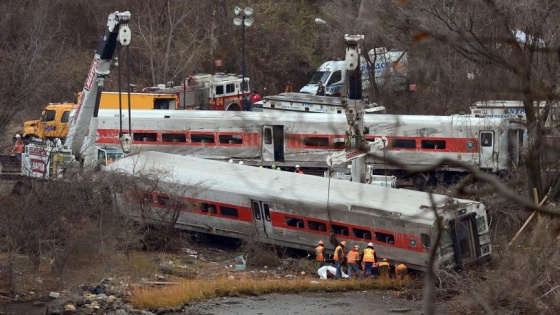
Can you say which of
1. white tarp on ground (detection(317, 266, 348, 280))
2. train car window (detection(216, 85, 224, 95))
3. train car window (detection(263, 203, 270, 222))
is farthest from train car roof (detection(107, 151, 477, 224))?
train car window (detection(216, 85, 224, 95))

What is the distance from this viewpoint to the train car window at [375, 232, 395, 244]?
22.8 meters

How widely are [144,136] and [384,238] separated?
40.1ft

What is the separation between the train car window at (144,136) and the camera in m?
32.8

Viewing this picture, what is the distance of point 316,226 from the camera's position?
24.0m

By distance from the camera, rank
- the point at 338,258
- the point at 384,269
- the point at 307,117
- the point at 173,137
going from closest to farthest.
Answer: the point at 384,269, the point at 338,258, the point at 307,117, the point at 173,137

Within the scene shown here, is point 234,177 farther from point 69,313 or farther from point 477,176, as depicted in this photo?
point 477,176

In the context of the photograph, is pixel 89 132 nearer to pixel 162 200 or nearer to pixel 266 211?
pixel 162 200

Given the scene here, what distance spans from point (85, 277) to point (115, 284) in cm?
64

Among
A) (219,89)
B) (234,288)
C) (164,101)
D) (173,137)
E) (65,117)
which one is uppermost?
(219,89)

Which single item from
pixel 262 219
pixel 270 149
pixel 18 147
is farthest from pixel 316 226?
pixel 18 147

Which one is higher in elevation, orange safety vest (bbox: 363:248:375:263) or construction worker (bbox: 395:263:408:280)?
orange safety vest (bbox: 363:248:375:263)

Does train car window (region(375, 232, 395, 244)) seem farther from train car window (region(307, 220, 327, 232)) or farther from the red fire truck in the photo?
the red fire truck

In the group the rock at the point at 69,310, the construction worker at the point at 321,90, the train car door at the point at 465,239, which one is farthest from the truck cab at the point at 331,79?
the rock at the point at 69,310

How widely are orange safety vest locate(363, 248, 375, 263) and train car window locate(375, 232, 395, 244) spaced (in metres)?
0.36
